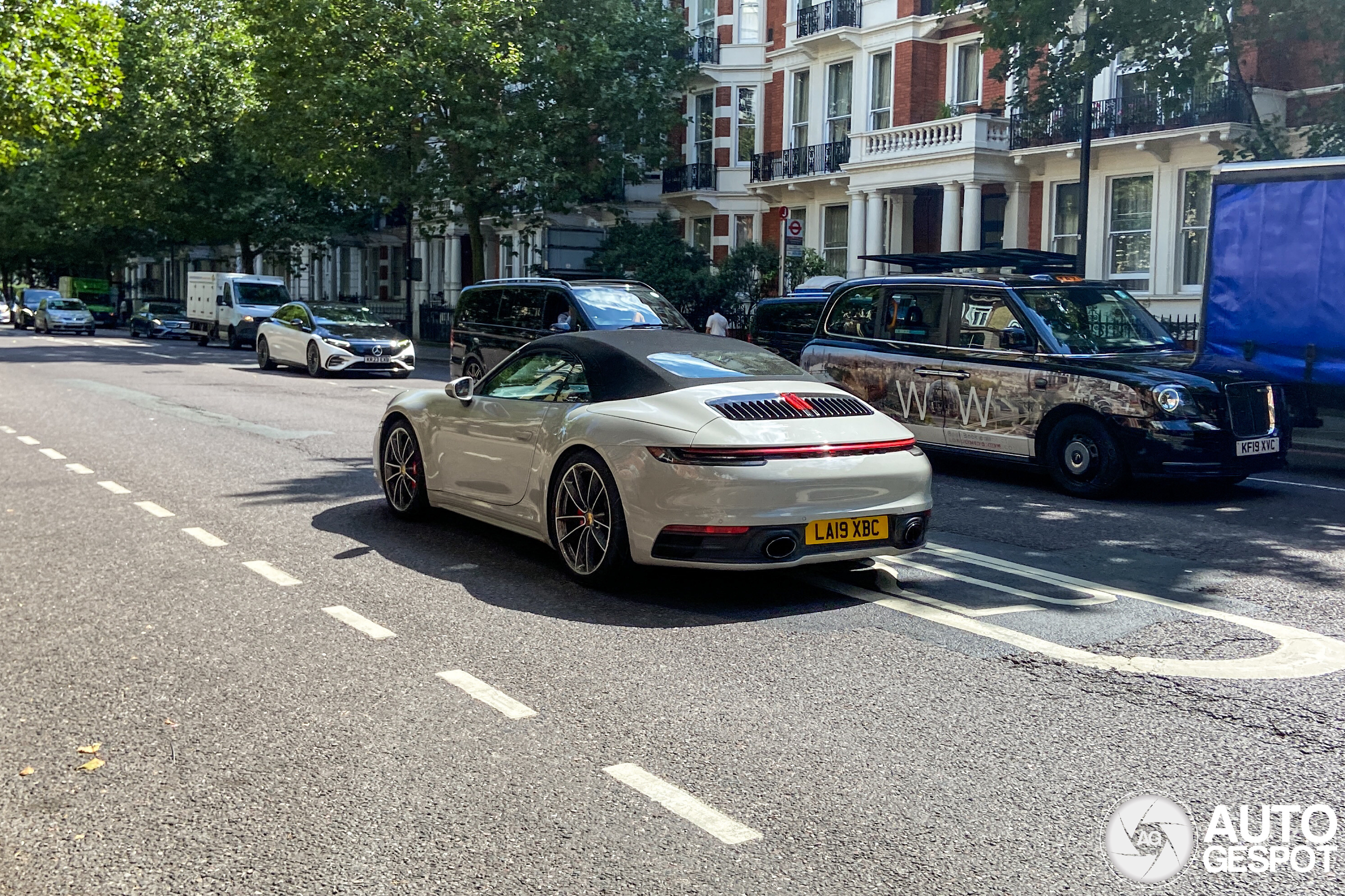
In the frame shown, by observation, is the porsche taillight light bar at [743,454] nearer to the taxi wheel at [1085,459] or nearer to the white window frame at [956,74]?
the taxi wheel at [1085,459]

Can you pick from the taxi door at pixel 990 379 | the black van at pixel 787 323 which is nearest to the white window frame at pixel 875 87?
the black van at pixel 787 323

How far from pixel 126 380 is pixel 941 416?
16.3m

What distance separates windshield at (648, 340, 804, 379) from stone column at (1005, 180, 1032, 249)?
78.5 feet

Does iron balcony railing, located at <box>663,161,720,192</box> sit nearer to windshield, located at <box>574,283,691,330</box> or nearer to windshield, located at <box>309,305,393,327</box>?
windshield, located at <box>309,305,393,327</box>

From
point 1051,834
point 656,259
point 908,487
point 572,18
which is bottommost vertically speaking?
point 1051,834

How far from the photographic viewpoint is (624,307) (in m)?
18.5

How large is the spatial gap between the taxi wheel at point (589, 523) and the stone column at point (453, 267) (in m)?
43.9

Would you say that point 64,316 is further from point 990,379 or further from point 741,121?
point 990,379

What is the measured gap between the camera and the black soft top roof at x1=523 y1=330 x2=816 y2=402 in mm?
7480

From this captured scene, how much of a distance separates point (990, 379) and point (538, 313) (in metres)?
8.60

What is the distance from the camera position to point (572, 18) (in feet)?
122

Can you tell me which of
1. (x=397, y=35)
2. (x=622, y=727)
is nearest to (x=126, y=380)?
(x=397, y=35)

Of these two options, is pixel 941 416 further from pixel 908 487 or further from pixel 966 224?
pixel 966 224

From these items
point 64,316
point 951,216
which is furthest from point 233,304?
point 951,216
